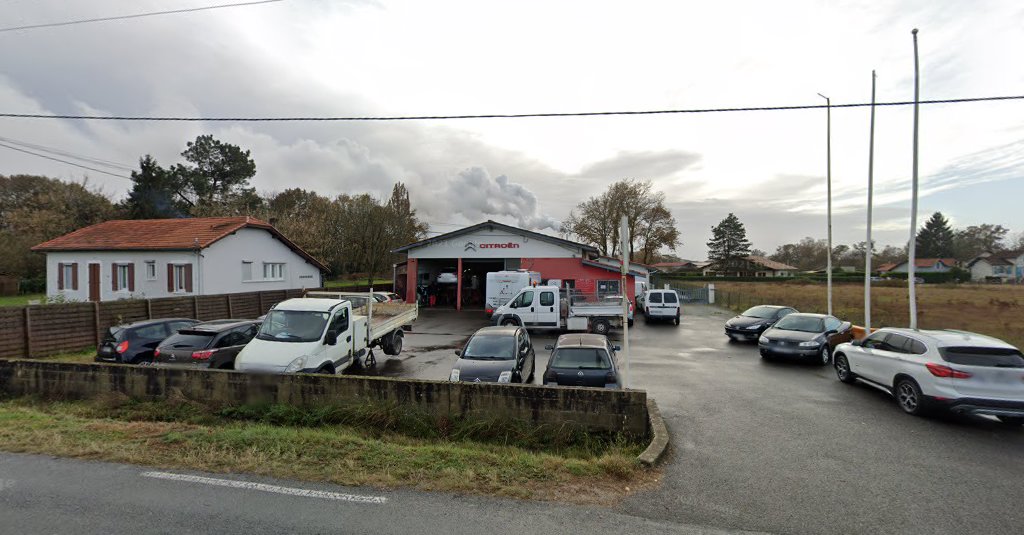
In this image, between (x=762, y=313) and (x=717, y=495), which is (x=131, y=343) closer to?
(x=717, y=495)

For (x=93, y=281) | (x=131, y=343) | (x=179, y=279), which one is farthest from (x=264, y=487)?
(x=93, y=281)

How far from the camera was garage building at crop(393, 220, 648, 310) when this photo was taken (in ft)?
97.7

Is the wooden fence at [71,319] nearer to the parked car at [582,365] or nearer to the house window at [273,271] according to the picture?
the house window at [273,271]

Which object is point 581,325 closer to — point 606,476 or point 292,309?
point 292,309

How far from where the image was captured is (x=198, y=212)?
151 feet

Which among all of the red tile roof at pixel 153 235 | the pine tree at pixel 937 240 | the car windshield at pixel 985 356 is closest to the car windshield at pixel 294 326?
the car windshield at pixel 985 356

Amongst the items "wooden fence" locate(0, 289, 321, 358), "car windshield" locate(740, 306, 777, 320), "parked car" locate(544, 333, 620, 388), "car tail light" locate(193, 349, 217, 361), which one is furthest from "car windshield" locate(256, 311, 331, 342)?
"car windshield" locate(740, 306, 777, 320)

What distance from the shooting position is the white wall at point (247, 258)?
23734 millimetres

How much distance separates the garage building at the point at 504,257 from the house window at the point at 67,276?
1772 cm

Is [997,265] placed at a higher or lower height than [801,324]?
higher

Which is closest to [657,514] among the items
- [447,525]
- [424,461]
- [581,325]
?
[447,525]

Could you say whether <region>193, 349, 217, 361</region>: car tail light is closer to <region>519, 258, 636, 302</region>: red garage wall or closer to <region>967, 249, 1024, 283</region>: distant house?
<region>519, 258, 636, 302</region>: red garage wall

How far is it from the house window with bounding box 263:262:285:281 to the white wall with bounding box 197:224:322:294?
0.23 metres

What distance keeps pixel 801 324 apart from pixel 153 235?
101 feet
